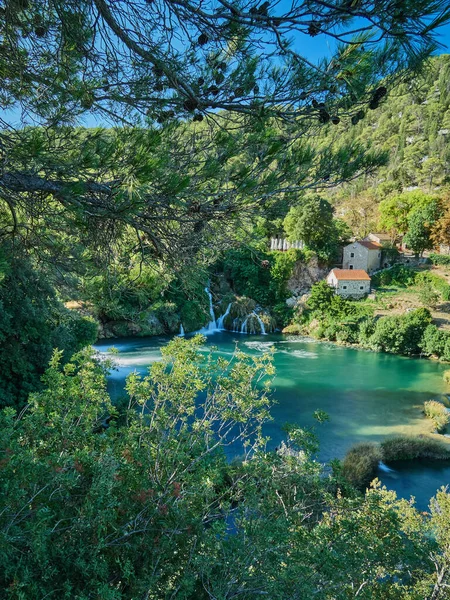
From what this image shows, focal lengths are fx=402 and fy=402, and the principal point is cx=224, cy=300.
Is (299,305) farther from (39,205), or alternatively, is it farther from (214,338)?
(39,205)

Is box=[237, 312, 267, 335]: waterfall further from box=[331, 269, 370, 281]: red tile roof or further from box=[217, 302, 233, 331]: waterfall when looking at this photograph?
box=[331, 269, 370, 281]: red tile roof

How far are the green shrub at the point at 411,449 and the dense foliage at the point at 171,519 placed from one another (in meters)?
5.71

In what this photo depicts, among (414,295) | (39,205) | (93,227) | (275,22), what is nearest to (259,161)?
(275,22)

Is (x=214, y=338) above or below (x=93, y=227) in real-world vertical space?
below

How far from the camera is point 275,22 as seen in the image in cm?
238

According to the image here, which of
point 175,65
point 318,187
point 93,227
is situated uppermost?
point 175,65

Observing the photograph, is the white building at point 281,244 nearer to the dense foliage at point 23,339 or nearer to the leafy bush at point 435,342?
the leafy bush at point 435,342

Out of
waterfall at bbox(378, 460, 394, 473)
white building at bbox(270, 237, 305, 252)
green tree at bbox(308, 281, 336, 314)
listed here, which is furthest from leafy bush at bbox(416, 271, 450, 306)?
waterfall at bbox(378, 460, 394, 473)

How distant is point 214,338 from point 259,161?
18383 mm

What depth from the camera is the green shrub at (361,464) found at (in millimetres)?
8438

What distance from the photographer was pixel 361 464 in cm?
880

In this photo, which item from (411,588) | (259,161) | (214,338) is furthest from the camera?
(214,338)

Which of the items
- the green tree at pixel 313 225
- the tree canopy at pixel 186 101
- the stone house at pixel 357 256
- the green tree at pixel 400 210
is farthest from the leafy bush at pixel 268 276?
the tree canopy at pixel 186 101

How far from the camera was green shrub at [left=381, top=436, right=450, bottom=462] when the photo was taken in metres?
9.63
